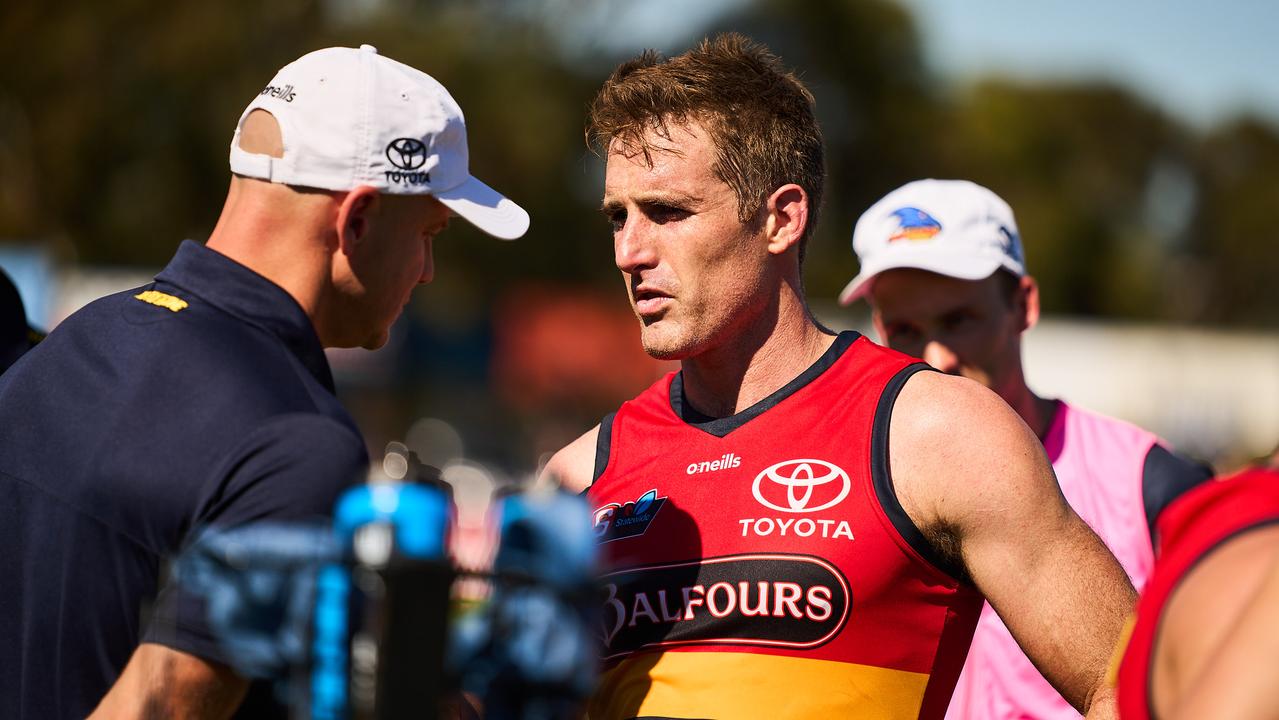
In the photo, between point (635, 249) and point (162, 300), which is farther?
point (635, 249)

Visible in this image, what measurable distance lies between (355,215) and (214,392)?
0.47 meters

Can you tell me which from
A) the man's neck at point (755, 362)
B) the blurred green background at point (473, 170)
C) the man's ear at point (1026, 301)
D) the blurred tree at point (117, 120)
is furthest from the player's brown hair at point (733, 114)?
the blurred tree at point (117, 120)

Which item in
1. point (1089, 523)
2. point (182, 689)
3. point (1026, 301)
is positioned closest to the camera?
point (182, 689)

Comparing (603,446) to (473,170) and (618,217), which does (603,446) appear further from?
(473,170)

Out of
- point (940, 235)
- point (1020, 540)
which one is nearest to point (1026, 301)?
point (940, 235)

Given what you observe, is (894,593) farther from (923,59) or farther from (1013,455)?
(923,59)

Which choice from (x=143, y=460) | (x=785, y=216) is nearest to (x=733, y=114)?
(x=785, y=216)

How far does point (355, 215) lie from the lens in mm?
2559

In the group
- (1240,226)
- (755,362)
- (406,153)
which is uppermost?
(406,153)

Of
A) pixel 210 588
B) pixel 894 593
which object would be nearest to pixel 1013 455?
pixel 894 593

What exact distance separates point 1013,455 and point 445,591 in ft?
4.52

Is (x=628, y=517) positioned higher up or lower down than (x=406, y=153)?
lower down

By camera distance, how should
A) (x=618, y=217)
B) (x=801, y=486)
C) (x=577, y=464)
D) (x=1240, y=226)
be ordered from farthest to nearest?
(x=1240, y=226)
(x=577, y=464)
(x=618, y=217)
(x=801, y=486)

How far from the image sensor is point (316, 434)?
220 cm
